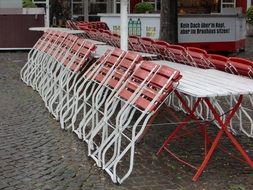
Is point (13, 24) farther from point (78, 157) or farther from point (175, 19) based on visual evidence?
point (78, 157)

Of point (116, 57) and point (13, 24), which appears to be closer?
point (116, 57)

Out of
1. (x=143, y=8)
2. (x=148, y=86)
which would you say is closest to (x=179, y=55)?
(x=148, y=86)

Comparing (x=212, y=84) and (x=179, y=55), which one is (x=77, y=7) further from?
(x=212, y=84)

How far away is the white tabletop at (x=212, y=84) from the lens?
5465 millimetres

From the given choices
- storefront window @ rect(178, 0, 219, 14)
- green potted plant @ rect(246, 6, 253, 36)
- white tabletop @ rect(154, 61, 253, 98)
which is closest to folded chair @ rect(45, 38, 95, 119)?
white tabletop @ rect(154, 61, 253, 98)

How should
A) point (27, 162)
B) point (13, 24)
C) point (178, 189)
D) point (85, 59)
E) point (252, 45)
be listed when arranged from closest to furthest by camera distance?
point (178, 189), point (27, 162), point (85, 59), point (13, 24), point (252, 45)

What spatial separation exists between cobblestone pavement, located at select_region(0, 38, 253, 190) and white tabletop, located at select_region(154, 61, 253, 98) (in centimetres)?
90

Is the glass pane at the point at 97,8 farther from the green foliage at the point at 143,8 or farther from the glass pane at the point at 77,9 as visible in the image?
the green foliage at the point at 143,8

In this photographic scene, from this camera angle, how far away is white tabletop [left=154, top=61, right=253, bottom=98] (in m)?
5.46

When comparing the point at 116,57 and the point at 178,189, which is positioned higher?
the point at 116,57

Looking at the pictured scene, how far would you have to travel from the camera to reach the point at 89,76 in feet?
23.5

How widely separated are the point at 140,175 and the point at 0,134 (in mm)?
2436

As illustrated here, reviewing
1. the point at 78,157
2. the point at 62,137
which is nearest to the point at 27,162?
the point at 78,157

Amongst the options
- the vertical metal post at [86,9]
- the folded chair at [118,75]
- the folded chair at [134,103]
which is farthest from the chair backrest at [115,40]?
the vertical metal post at [86,9]
